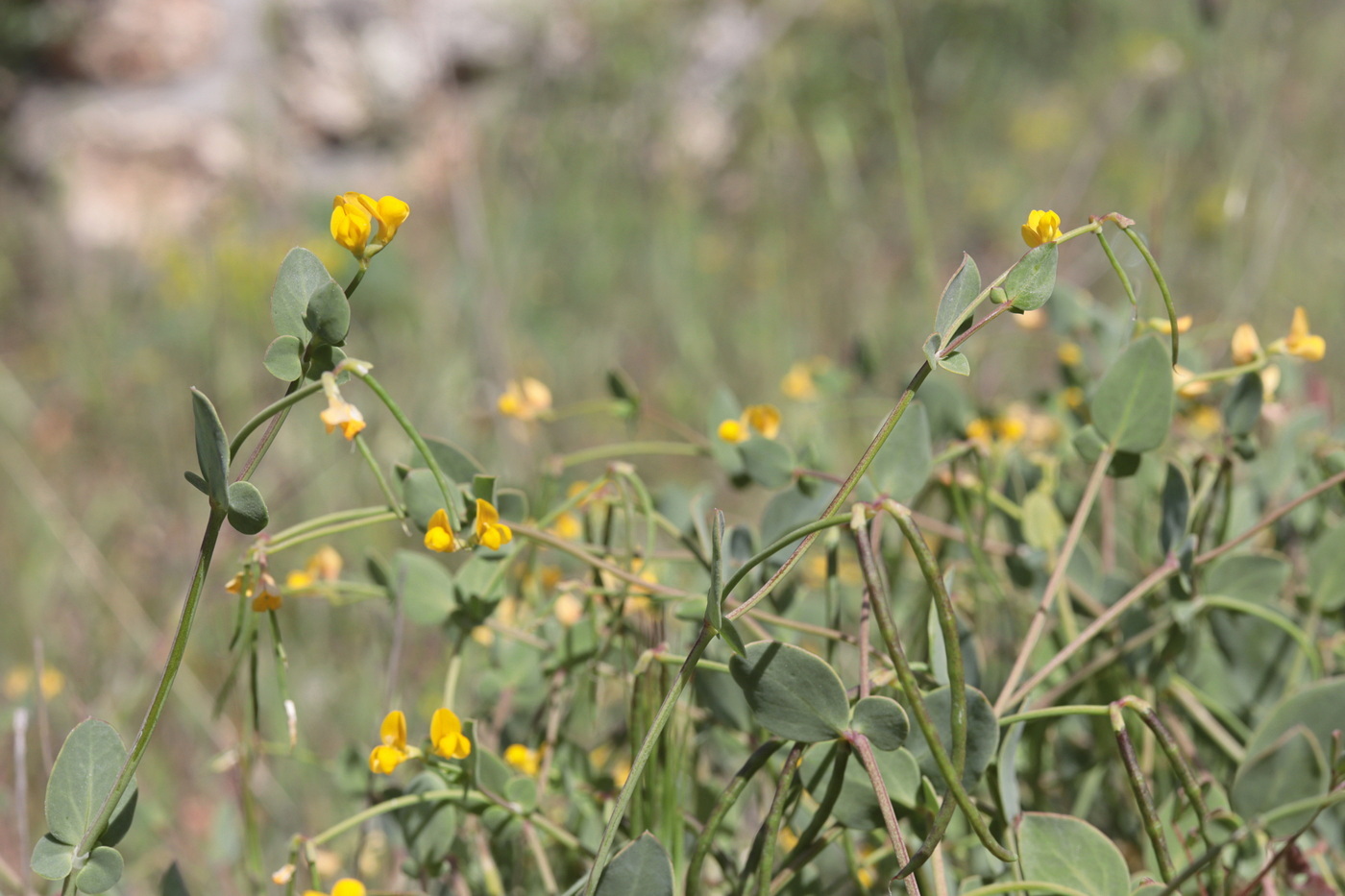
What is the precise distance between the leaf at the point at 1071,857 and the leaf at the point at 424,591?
12.5 inches

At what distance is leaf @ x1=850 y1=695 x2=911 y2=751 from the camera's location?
43 cm

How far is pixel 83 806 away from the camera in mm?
454

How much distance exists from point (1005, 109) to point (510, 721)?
3550mm

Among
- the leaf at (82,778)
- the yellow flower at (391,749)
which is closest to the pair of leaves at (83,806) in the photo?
the leaf at (82,778)

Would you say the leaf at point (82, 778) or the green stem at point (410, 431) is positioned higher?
the green stem at point (410, 431)

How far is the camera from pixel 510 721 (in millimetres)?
708

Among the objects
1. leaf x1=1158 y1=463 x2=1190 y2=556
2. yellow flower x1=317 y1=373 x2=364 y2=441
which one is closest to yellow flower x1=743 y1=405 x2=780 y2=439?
leaf x1=1158 y1=463 x2=1190 y2=556

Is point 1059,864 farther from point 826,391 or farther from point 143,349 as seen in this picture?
point 143,349

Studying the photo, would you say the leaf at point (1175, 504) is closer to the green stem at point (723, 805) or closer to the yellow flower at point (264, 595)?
the green stem at point (723, 805)

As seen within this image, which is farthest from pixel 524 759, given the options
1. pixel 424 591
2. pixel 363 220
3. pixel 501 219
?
pixel 501 219

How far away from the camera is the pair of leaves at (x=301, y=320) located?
0.42 meters

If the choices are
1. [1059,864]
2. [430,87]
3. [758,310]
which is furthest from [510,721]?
[758,310]

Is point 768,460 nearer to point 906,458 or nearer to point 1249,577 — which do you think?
point 906,458

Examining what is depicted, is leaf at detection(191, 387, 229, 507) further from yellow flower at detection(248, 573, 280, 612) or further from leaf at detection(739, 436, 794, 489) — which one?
leaf at detection(739, 436, 794, 489)
